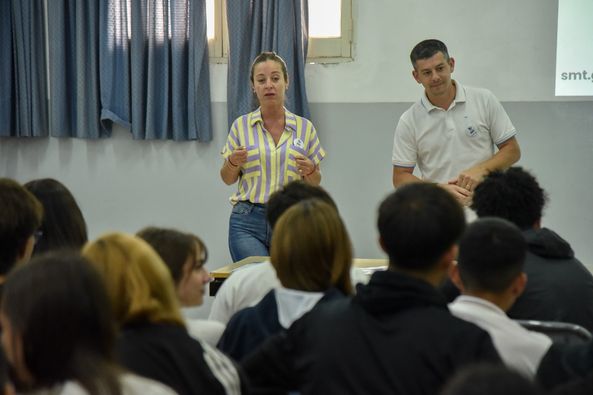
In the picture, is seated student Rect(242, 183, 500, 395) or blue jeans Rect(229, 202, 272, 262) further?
blue jeans Rect(229, 202, 272, 262)

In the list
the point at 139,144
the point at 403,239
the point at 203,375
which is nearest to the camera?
the point at 203,375

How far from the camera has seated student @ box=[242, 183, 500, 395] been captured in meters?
1.55

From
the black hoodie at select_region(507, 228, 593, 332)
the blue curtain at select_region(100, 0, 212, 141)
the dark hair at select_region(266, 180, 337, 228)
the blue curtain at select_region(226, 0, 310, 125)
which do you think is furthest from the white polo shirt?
the black hoodie at select_region(507, 228, 593, 332)

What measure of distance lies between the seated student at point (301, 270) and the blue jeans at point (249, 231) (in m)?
1.89

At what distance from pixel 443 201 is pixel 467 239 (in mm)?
181

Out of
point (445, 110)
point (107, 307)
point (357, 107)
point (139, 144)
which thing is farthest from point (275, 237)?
point (139, 144)

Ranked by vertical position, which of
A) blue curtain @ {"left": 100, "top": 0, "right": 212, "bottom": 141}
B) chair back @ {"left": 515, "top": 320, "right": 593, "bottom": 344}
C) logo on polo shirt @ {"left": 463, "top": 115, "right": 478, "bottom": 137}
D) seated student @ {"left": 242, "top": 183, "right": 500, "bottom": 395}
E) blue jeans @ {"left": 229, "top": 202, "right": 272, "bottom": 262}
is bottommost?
blue jeans @ {"left": 229, "top": 202, "right": 272, "bottom": 262}

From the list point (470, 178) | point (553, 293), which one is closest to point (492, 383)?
point (553, 293)

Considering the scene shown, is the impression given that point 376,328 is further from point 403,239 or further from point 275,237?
point 275,237

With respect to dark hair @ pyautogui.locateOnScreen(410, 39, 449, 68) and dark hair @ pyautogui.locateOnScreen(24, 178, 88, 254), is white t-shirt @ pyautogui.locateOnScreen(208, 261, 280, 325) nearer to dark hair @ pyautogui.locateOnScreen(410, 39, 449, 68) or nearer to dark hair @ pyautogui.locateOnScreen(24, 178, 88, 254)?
dark hair @ pyautogui.locateOnScreen(24, 178, 88, 254)

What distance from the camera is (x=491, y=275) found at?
6.20 ft

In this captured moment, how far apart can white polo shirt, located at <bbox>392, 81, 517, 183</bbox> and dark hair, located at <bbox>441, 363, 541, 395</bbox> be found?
318cm

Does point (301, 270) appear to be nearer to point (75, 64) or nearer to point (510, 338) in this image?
point (510, 338)

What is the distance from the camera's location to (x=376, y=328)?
1.61 meters
